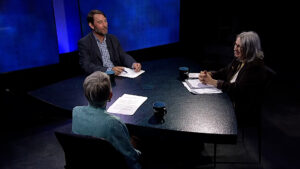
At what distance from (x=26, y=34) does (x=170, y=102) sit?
205cm

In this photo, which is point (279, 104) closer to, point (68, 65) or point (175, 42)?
point (175, 42)

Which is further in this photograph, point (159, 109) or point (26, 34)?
point (26, 34)

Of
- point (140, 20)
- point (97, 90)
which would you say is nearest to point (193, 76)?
point (97, 90)

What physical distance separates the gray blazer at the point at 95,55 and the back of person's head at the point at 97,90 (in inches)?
50.4

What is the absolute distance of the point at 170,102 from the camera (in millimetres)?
2330

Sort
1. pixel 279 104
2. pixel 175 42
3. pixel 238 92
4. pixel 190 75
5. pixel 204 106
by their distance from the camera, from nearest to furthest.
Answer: pixel 204 106, pixel 238 92, pixel 190 75, pixel 279 104, pixel 175 42

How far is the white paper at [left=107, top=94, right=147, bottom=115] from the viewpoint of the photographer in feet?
7.11

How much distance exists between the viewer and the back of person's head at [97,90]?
1716mm

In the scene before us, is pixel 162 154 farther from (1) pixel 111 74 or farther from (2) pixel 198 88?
(1) pixel 111 74

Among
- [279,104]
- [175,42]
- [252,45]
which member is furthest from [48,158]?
[279,104]

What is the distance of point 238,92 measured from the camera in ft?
8.20

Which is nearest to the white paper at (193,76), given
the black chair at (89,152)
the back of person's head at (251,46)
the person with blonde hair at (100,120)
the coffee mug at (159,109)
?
the back of person's head at (251,46)

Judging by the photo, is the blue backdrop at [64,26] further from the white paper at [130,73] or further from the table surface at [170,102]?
the white paper at [130,73]

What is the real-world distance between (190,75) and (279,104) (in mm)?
1954
